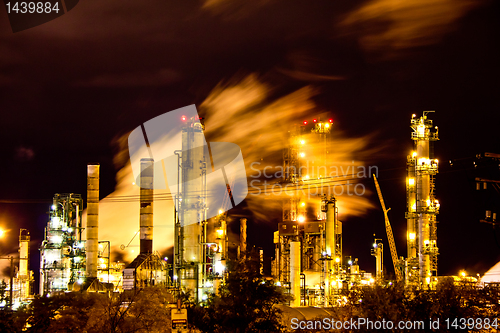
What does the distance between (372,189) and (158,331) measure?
199ft

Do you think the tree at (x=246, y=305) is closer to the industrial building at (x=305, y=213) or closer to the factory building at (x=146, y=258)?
the factory building at (x=146, y=258)

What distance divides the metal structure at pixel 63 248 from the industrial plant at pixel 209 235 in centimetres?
11

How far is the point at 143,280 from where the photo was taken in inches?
2420

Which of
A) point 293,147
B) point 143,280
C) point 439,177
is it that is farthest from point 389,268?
point 143,280

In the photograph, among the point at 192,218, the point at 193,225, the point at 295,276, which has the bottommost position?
the point at 295,276

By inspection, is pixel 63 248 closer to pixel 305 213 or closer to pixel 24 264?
pixel 24 264

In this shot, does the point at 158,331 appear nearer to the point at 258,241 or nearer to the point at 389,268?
the point at 258,241

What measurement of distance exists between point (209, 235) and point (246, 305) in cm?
3743

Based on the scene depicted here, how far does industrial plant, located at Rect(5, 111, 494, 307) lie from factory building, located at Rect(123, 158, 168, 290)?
114 millimetres

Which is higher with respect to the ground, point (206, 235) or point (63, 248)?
point (206, 235)

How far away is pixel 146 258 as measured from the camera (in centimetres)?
6222

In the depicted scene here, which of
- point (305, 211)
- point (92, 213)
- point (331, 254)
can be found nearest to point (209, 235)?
point (305, 211)

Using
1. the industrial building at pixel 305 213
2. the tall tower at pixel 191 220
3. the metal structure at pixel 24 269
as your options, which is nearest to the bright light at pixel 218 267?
the tall tower at pixel 191 220

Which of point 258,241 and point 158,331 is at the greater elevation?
point 258,241
